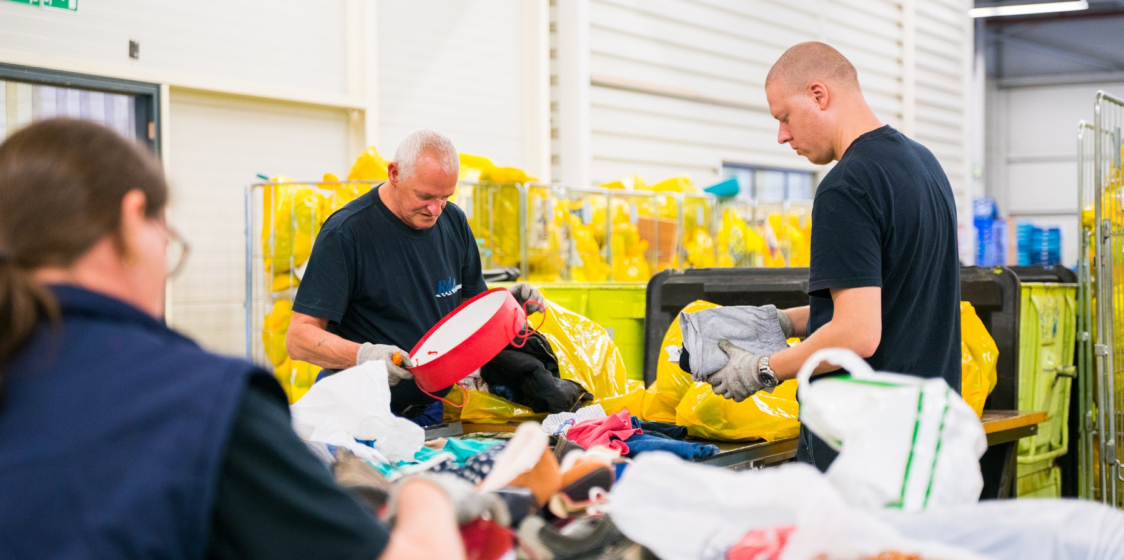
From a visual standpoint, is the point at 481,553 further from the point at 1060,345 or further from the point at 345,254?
the point at 1060,345

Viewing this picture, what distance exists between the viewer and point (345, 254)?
9.40 ft

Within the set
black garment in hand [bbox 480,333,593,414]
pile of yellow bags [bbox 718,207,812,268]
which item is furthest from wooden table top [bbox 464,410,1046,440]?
pile of yellow bags [bbox 718,207,812,268]

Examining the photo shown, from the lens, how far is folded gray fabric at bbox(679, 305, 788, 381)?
2.31 m

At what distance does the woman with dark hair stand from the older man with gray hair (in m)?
1.70

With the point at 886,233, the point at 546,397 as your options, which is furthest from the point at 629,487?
the point at 546,397

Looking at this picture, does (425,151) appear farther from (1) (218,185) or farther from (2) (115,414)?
(1) (218,185)

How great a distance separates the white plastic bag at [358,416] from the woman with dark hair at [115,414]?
90cm

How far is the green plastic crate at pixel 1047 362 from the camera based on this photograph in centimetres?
397

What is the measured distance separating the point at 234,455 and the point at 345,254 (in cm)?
197

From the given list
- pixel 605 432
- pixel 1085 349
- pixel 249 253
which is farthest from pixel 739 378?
pixel 249 253

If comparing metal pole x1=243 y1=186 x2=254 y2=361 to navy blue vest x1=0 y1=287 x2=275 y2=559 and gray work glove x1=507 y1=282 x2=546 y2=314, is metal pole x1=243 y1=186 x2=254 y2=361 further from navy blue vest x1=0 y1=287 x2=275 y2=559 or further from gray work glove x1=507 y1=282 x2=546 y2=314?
navy blue vest x1=0 y1=287 x2=275 y2=559

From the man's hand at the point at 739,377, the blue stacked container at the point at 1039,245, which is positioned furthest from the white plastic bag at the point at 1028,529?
the blue stacked container at the point at 1039,245

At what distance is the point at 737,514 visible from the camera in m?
1.25

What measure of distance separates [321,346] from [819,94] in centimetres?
154
